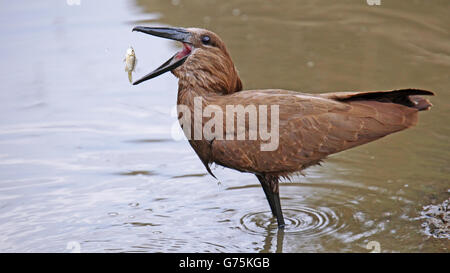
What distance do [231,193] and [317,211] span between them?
2.31ft

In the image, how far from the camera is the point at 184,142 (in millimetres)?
6934

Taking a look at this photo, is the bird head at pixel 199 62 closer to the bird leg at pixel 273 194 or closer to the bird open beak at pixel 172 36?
the bird open beak at pixel 172 36

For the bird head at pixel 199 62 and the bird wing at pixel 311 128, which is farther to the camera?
the bird head at pixel 199 62

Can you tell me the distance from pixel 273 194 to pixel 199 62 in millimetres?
1030

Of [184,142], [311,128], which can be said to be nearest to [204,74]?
[311,128]

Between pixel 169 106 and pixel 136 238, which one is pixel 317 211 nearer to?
pixel 136 238

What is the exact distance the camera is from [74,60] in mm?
9156

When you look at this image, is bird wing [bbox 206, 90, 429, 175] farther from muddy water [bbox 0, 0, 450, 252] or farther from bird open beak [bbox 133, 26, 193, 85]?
muddy water [bbox 0, 0, 450, 252]

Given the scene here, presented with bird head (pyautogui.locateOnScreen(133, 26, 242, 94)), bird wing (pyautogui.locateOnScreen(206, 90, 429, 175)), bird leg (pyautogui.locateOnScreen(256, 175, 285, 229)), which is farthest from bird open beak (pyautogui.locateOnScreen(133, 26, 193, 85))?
bird leg (pyautogui.locateOnScreen(256, 175, 285, 229))

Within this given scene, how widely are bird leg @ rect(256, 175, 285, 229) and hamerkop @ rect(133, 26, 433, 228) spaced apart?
10cm

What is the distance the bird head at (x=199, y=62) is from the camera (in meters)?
5.02

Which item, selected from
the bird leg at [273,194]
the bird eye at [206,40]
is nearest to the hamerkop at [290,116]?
the bird eye at [206,40]

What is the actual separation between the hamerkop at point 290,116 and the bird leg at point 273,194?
10cm
